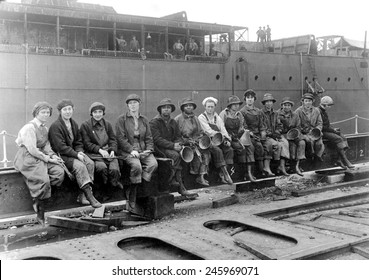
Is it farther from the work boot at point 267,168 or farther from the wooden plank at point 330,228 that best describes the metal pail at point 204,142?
the wooden plank at point 330,228

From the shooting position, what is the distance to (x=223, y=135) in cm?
711

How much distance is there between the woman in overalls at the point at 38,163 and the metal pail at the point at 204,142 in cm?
224

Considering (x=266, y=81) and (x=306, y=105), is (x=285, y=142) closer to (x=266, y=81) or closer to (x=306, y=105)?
(x=306, y=105)

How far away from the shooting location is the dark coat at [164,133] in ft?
21.7

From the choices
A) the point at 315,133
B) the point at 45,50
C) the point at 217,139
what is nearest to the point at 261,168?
the point at 217,139

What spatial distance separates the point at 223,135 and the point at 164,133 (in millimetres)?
999

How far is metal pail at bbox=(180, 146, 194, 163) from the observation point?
21.6 ft

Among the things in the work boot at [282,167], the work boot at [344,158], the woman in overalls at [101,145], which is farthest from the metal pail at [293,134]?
the woman in overalls at [101,145]

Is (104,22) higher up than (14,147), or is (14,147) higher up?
(104,22)

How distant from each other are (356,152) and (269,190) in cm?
271

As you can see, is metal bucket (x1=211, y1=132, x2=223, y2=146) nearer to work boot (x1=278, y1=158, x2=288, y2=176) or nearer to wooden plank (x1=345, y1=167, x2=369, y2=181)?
work boot (x1=278, y1=158, x2=288, y2=176)

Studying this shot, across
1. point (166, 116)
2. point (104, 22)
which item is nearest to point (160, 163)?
point (166, 116)
